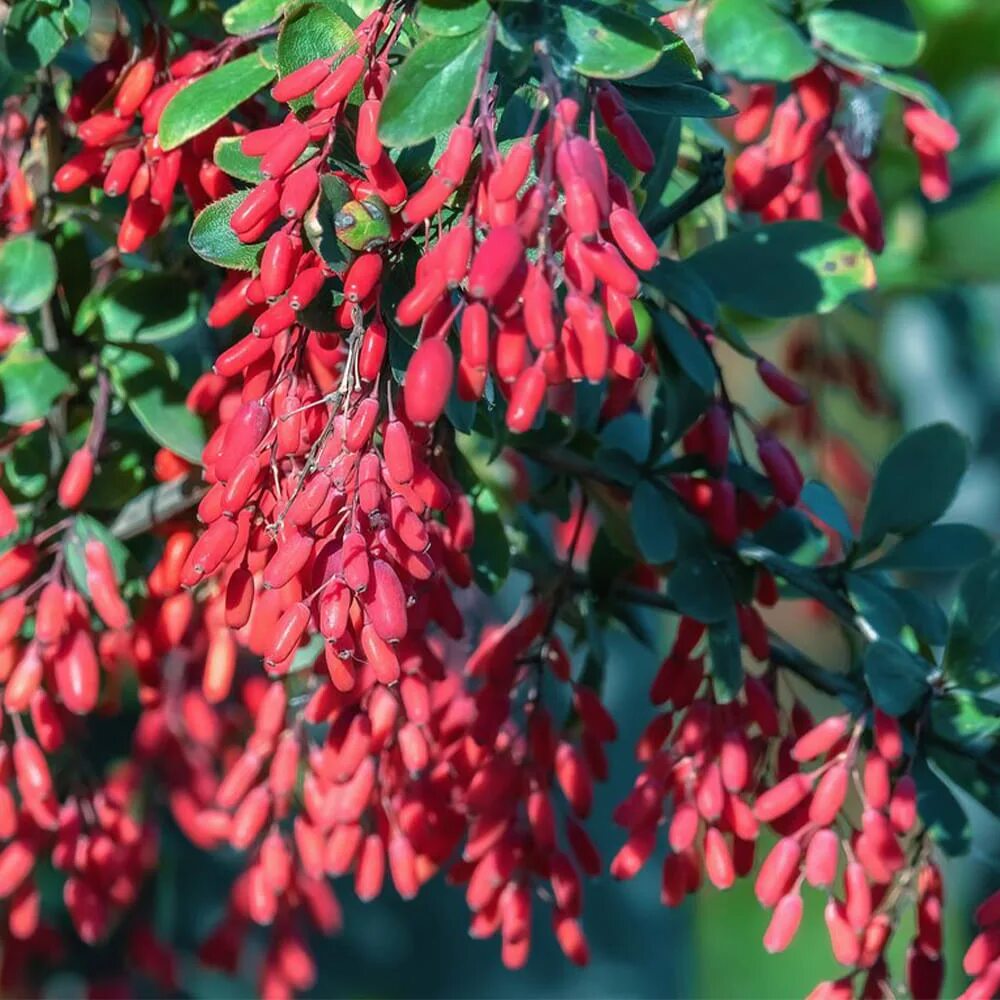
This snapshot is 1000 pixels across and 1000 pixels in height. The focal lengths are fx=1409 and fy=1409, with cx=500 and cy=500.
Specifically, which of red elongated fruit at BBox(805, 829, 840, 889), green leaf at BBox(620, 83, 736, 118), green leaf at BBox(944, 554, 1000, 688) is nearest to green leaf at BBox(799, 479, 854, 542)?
green leaf at BBox(944, 554, 1000, 688)

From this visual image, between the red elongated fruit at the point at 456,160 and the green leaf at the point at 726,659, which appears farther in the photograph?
the green leaf at the point at 726,659

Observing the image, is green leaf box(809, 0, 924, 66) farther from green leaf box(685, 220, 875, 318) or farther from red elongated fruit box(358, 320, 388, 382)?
red elongated fruit box(358, 320, 388, 382)

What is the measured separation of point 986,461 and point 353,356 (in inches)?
70.3

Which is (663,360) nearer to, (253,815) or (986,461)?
(253,815)

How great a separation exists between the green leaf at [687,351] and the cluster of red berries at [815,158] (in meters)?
0.17

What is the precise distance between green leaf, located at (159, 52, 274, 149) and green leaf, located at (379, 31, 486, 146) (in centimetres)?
15

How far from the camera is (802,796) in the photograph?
33.7 inches

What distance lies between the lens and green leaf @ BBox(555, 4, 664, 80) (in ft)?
1.95

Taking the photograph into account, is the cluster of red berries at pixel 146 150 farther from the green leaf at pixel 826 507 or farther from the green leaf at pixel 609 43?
the green leaf at pixel 826 507

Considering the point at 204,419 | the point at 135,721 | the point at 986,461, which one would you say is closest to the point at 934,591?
the point at 986,461

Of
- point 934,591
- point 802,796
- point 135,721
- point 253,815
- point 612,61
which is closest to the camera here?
Result: point 612,61

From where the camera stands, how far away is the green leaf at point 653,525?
854mm

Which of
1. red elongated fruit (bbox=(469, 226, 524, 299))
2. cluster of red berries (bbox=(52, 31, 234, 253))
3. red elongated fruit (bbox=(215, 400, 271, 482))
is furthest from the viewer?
cluster of red berries (bbox=(52, 31, 234, 253))

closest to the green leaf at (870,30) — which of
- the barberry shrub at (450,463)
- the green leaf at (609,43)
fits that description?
the barberry shrub at (450,463)
